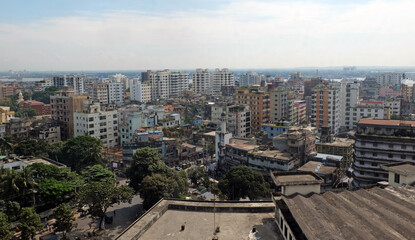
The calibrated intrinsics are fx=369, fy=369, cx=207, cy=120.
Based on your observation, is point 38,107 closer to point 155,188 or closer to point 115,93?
point 115,93

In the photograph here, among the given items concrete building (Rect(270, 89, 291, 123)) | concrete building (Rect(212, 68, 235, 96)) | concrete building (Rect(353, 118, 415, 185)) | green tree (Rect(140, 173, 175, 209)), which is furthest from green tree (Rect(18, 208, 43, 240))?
concrete building (Rect(212, 68, 235, 96))

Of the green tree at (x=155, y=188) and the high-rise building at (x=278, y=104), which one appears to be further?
the high-rise building at (x=278, y=104)

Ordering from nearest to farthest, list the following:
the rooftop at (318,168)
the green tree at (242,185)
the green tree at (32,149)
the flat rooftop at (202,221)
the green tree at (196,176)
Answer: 1. the flat rooftop at (202,221)
2. the green tree at (242,185)
3. the rooftop at (318,168)
4. the green tree at (196,176)
5. the green tree at (32,149)

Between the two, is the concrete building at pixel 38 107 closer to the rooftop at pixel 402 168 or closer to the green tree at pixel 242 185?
the green tree at pixel 242 185

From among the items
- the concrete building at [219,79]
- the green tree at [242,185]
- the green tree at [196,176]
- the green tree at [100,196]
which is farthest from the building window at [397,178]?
the concrete building at [219,79]

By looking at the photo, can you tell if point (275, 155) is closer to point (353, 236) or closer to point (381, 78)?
point (353, 236)

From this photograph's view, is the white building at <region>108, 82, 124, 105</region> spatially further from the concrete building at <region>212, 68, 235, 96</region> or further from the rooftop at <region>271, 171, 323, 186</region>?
the rooftop at <region>271, 171, 323, 186</region>

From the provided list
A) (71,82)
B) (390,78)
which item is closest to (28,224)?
(71,82)
